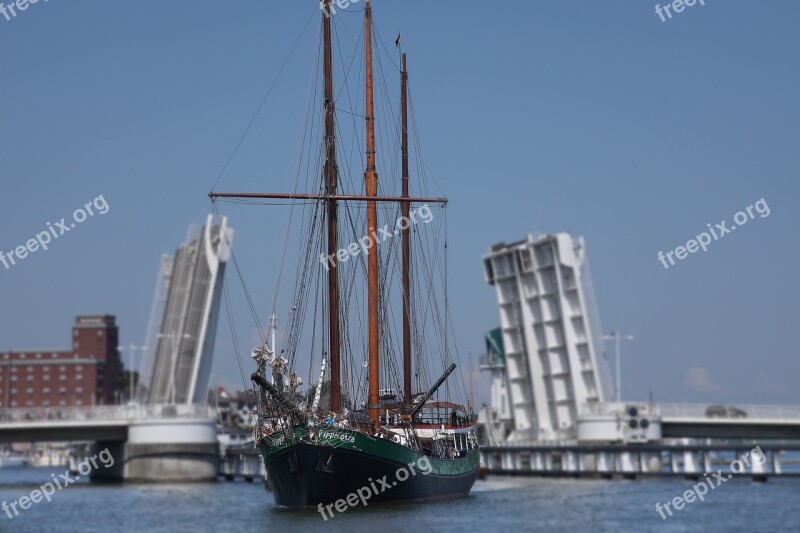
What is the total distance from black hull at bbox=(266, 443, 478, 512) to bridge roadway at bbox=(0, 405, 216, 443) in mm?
30010

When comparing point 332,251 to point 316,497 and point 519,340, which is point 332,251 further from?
point 519,340

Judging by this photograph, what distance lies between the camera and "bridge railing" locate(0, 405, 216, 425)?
2805 inches

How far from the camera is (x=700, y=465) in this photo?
6906cm

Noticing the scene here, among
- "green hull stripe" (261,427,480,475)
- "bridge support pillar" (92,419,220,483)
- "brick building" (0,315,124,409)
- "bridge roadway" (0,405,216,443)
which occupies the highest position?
"brick building" (0,315,124,409)

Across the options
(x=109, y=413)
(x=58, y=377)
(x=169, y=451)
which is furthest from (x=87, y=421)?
(x=58, y=377)

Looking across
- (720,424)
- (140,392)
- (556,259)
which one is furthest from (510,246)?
(140,392)

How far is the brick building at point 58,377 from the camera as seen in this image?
Answer: 564 ft

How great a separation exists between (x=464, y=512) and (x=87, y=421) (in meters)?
34.7

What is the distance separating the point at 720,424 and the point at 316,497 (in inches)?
1362

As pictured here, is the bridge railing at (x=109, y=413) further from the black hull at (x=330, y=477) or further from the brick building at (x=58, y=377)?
the brick building at (x=58, y=377)

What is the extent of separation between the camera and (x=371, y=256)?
46219mm

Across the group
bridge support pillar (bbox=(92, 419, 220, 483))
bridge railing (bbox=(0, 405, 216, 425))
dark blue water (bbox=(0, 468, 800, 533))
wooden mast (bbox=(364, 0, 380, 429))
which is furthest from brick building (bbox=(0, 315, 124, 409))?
wooden mast (bbox=(364, 0, 380, 429))

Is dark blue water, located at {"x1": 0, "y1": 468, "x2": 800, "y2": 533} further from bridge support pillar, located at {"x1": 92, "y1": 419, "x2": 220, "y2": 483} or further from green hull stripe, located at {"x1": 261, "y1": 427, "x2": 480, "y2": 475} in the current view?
bridge support pillar, located at {"x1": 92, "y1": 419, "x2": 220, "y2": 483}

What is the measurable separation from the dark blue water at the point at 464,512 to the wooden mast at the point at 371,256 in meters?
4.01
